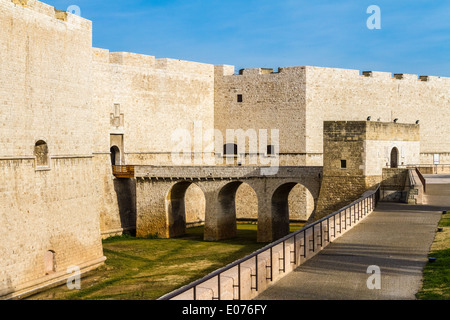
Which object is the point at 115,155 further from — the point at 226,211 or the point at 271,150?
the point at 271,150

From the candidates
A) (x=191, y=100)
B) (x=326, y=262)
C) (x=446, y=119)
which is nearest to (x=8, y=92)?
(x=326, y=262)

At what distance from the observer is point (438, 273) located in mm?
9305

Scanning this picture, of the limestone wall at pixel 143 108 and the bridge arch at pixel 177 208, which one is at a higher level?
the limestone wall at pixel 143 108

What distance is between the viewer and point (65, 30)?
18.3 m

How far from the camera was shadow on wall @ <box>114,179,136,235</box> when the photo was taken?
27094 mm

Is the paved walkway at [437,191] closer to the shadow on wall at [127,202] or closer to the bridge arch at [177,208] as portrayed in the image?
the bridge arch at [177,208]

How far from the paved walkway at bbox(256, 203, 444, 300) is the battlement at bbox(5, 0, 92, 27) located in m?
10.6

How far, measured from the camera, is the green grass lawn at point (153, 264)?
16547 millimetres

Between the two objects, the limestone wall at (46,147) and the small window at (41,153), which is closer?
the limestone wall at (46,147)

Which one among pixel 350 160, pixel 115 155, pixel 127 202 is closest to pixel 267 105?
pixel 115 155

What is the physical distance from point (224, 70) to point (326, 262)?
74.7 ft

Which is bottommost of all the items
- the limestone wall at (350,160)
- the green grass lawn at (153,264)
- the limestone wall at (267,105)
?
the green grass lawn at (153,264)

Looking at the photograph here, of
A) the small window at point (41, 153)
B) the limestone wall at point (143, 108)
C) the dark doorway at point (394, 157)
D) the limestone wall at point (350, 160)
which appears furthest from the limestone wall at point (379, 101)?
the small window at point (41, 153)

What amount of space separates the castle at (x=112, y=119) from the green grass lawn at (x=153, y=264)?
863mm
